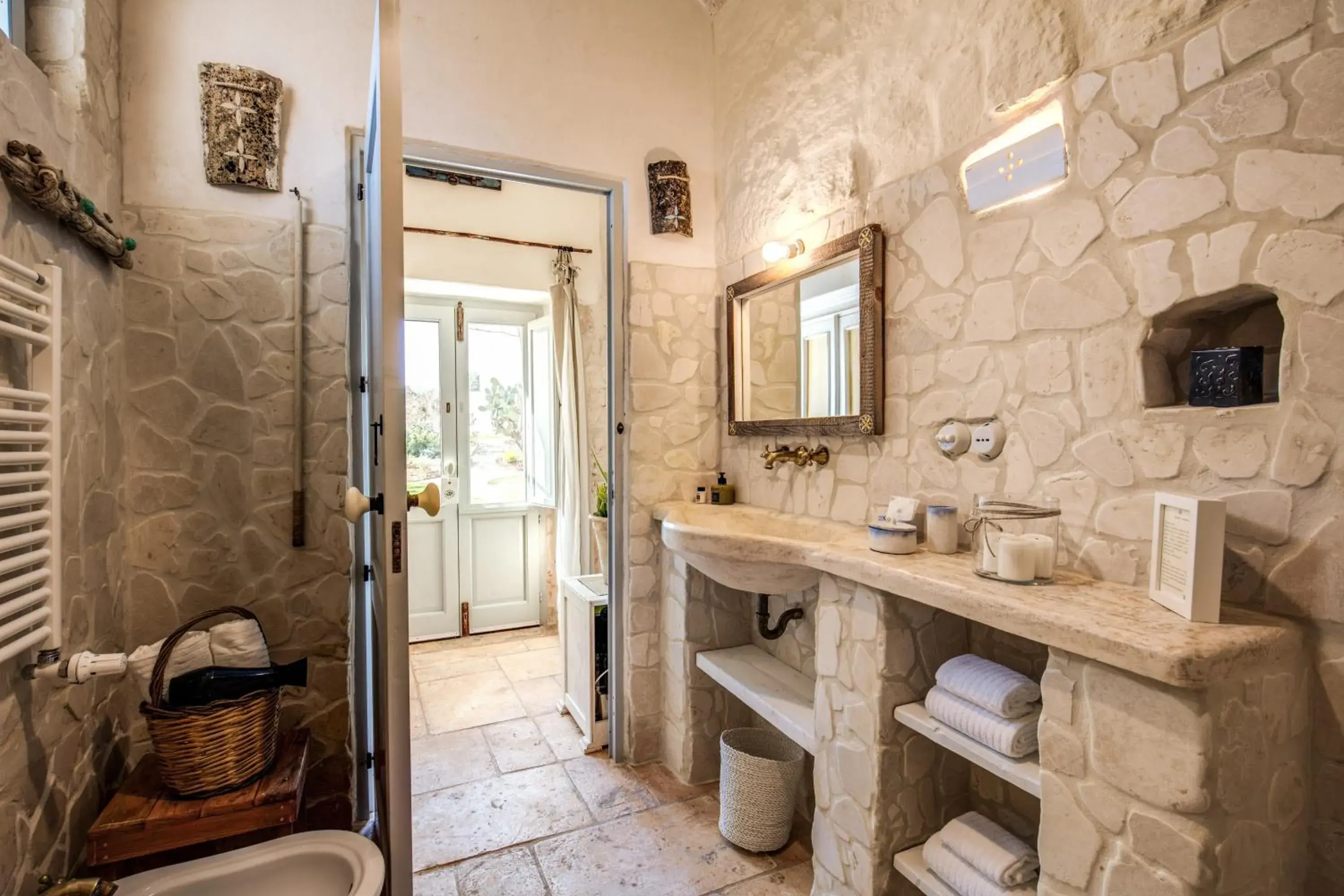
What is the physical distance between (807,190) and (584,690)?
2096mm

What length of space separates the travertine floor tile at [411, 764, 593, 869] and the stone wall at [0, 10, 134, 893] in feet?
2.69

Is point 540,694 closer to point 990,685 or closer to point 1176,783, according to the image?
point 990,685

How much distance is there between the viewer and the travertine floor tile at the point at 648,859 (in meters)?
1.75

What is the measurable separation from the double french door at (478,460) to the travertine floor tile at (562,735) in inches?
51.0

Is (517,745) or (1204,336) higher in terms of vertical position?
(1204,336)

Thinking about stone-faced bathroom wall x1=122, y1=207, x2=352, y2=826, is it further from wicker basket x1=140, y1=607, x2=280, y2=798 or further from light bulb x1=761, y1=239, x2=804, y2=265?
light bulb x1=761, y1=239, x2=804, y2=265

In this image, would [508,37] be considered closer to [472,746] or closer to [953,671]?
[953,671]

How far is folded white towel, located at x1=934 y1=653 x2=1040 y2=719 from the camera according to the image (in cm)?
117

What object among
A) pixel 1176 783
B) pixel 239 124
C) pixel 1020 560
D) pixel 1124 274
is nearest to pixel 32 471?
pixel 239 124

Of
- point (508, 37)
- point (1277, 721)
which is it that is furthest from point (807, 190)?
point (1277, 721)

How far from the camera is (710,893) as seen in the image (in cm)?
172

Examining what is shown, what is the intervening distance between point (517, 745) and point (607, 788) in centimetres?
51

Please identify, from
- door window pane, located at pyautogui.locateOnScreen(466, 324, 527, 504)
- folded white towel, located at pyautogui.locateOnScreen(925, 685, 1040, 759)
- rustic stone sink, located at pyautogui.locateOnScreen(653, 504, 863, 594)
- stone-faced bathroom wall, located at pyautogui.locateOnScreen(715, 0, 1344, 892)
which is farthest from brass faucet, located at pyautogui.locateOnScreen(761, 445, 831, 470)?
door window pane, located at pyautogui.locateOnScreen(466, 324, 527, 504)

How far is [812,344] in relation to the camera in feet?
6.55
